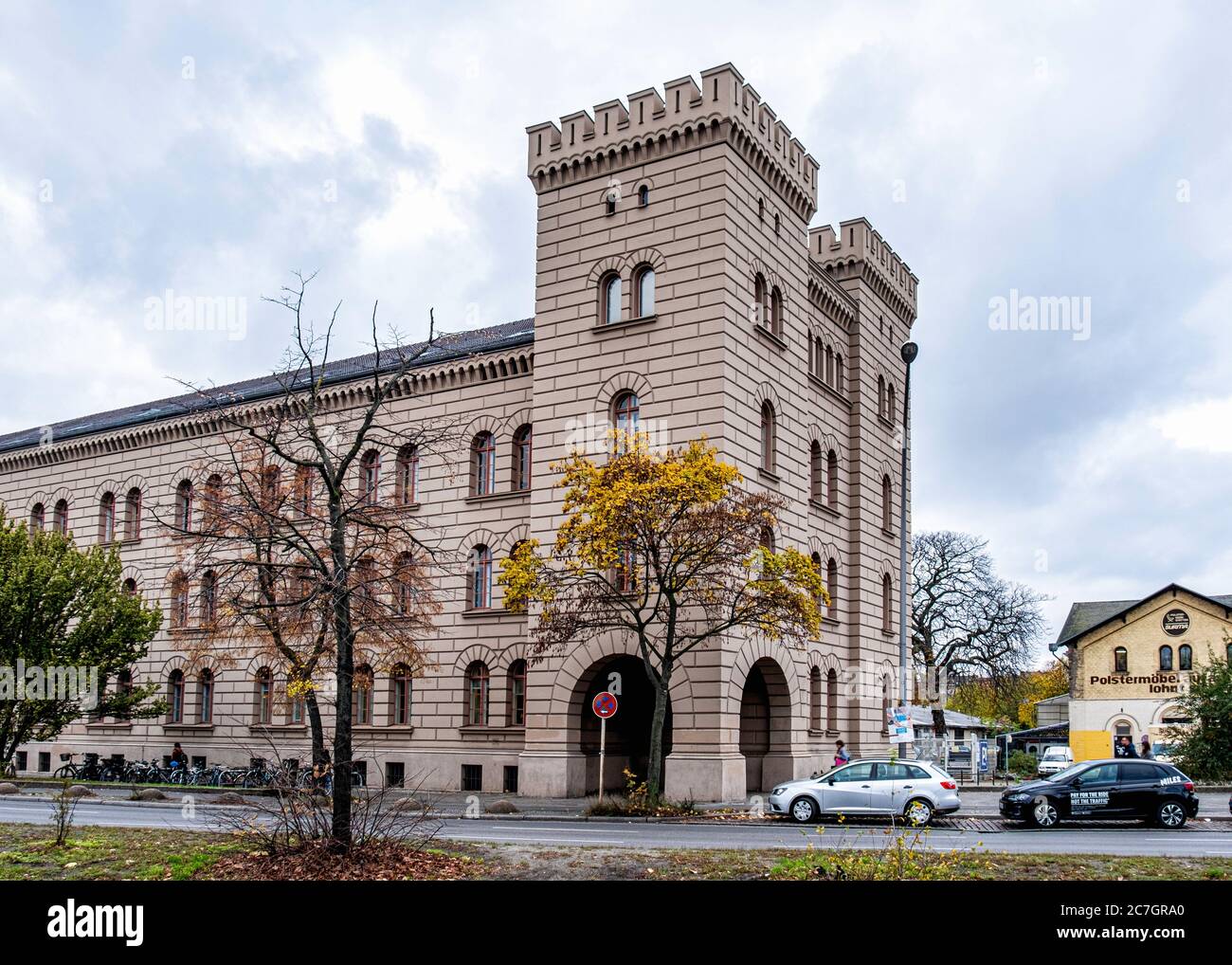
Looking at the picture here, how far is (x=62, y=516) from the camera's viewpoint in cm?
5506

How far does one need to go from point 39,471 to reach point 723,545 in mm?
38157

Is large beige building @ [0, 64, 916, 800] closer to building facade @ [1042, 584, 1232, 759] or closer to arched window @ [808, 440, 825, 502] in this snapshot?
arched window @ [808, 440, 825, 502]

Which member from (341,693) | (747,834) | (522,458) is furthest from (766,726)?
(341,693)

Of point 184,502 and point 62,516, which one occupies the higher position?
point 184,502

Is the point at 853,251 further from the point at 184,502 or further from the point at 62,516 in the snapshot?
the point at 62,516

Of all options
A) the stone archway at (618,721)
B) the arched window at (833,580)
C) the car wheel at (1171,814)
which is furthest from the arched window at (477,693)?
the car wheel at (1171,814)

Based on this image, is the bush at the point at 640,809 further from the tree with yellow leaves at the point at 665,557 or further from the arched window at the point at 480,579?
the arched window at the point at 480,579

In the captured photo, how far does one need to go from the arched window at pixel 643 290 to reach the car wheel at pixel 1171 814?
19034mm

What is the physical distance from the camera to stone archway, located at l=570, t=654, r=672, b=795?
3572 centimetres

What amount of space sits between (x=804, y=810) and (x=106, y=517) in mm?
36863

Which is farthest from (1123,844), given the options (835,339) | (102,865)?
(835,339)

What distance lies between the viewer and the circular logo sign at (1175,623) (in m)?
63.2
